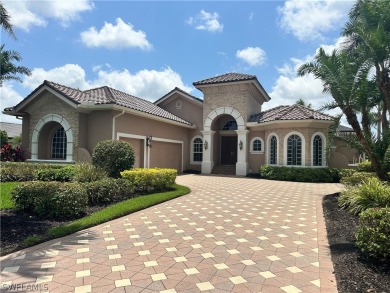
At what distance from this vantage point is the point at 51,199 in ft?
25.2

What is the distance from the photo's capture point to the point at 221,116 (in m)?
24.3

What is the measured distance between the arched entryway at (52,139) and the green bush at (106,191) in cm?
667

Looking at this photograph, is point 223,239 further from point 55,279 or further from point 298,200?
point 298,200

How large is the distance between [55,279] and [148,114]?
47.7ft

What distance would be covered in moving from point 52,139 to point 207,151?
11.4m

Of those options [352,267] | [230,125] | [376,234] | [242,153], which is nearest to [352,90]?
[376,234]

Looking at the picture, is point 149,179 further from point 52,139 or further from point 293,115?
point 293,115

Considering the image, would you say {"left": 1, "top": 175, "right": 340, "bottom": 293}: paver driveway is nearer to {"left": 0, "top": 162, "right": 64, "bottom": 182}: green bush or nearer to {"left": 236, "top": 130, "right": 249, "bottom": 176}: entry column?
{"left": 0, "top": 162, "right": 64, "bottom": 182}: green bush

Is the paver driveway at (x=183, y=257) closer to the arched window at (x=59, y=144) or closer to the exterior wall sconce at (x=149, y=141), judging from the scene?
the exterior wall sconce at (x=149, y=141)

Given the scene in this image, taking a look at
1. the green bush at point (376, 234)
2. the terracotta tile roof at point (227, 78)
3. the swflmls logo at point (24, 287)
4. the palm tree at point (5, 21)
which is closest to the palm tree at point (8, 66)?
the palm tree at point (5, 21)

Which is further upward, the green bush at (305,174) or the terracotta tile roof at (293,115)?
the terracotta tile roof at (293,115)

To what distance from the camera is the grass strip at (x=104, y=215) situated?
6.10 meters

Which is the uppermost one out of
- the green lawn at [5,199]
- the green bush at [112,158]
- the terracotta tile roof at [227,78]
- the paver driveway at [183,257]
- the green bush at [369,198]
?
the terracotta tile roof at [227,78]

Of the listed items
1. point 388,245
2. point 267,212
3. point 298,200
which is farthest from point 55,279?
point 298,200
